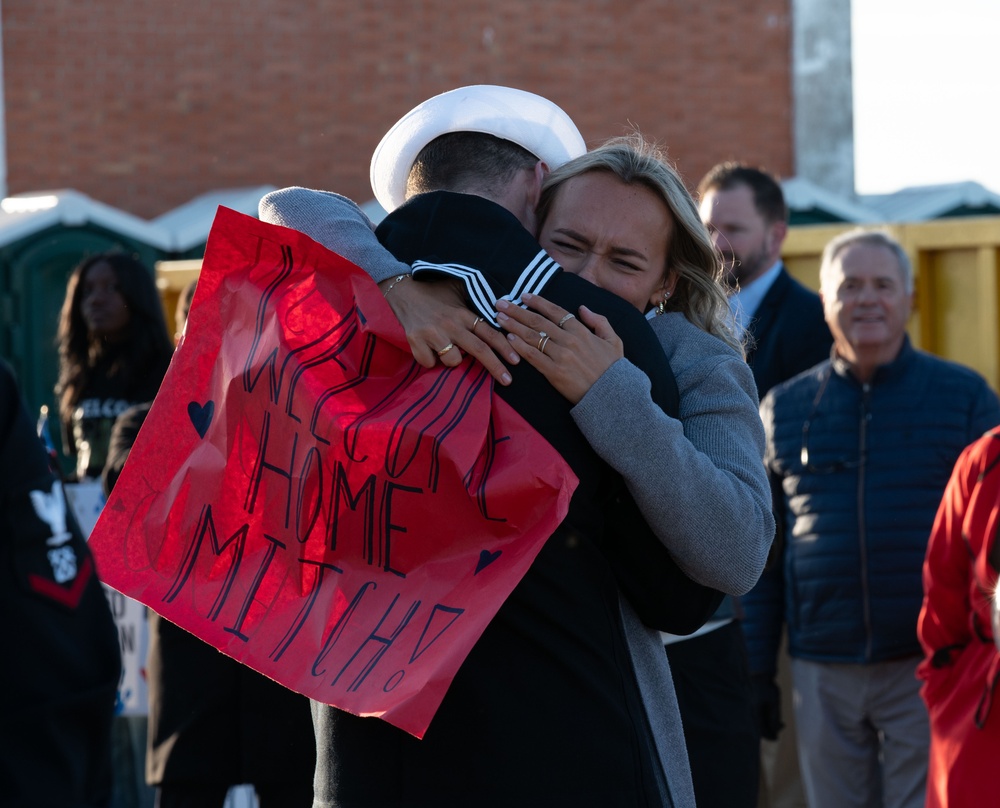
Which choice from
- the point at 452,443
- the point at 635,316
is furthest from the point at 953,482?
the point at 452,443

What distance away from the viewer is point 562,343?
2020mm

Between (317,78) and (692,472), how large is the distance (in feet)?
41.0

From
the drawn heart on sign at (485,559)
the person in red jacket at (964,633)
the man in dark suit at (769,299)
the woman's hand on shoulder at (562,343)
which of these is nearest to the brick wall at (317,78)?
the man in dark suit at (769,299)

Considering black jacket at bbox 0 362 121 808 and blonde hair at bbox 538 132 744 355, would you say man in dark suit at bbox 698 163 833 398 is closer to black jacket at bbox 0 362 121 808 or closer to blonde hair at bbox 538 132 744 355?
blonde hair at bbox 538 132 744 355

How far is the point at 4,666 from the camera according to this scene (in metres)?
1.61

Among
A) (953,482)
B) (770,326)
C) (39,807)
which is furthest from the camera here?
(770,326)

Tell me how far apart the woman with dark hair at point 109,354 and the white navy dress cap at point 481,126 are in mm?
3630

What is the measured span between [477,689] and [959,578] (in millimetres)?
2297

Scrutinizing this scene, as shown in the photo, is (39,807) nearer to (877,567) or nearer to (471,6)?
(877,567)

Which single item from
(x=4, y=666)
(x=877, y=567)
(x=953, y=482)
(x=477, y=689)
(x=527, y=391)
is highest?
(x=527, y=391)

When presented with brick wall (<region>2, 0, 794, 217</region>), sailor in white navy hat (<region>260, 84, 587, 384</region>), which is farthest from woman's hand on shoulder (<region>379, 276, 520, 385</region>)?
brick wall (<region>2, 0, 794, 217</region>)

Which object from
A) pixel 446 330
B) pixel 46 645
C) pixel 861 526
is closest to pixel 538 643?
pixel 446 330

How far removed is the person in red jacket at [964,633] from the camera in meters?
3.58

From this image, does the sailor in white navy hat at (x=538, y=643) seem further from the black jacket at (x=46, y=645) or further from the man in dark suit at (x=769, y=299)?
the man in dark suit at (x=769, y=299)
